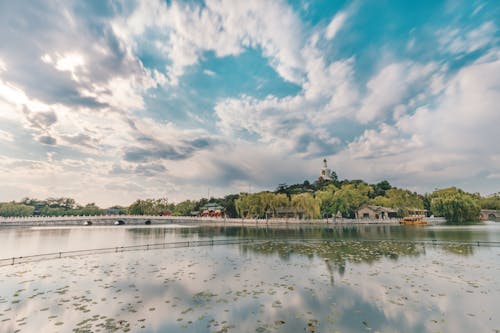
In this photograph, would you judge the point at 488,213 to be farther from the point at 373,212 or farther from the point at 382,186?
the point at 373,212

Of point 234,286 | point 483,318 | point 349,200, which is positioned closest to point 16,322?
point 234,286

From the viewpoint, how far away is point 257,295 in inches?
526

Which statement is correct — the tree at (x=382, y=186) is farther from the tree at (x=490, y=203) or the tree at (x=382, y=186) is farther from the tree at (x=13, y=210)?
the tree at (x=13, y=210)

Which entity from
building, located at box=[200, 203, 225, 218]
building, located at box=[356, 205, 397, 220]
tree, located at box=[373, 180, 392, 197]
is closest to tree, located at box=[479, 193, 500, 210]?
tree, located at box=[373, 180, 392, 197]

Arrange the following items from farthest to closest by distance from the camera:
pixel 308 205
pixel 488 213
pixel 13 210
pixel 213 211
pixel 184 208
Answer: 1. pixel 184 208
2. pixel 213 211
3. pixel 13 210
4. pixel 488 213
5. pixel 308 205

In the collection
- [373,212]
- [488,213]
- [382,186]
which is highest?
[382,186]

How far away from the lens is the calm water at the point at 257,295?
10.0m

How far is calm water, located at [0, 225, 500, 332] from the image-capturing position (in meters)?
10.0

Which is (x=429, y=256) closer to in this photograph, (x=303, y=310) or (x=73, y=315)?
(x=303, y=310)

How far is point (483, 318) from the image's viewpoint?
404 inches

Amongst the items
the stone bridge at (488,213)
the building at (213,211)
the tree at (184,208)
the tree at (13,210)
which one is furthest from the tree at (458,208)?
the tree at (13,210)

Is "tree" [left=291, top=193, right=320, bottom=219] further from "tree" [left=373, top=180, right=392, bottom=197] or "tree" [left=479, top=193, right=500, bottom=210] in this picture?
"tree" [left=479, top=193, right=500, bottom=210]

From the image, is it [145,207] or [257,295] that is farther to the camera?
[145,207]

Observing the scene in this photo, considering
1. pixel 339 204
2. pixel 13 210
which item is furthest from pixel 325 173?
pixel 13 210
